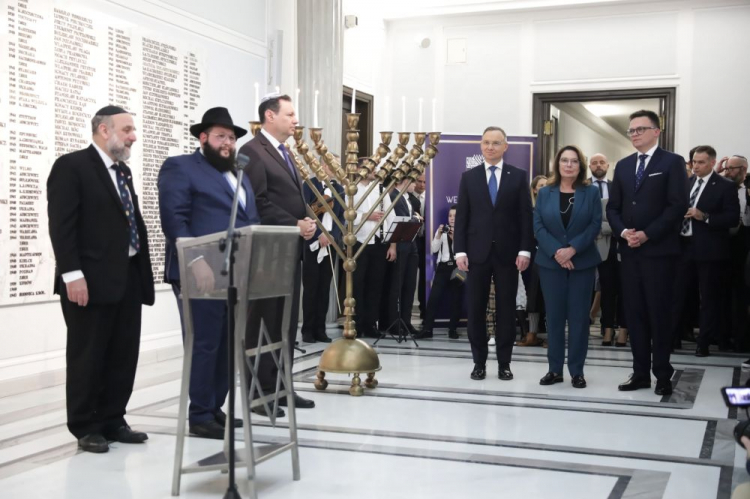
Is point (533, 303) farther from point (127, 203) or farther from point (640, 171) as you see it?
point (127, 203)

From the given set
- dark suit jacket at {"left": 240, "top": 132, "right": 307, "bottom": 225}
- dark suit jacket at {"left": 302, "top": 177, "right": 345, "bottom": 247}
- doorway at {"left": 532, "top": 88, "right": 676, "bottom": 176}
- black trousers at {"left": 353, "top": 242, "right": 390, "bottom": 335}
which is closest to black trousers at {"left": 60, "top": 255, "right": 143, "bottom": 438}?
dark suit jacket at {"left": 240, "top": 132, "right": 307, "bottom": 225}

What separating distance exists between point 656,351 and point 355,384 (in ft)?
5.72

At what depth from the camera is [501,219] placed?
5.30 metres

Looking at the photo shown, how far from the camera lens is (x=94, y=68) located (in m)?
5.58

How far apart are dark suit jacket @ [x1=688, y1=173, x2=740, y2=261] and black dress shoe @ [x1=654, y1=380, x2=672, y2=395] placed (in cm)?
212

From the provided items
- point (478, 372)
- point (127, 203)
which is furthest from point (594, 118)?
point (127, 203)

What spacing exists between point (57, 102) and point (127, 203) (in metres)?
1.78

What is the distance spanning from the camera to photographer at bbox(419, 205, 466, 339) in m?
7.74

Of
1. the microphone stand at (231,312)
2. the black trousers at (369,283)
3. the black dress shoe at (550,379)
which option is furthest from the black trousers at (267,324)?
the black trousers at (369,283)

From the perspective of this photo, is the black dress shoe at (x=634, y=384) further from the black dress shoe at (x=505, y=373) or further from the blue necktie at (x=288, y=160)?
the blue necktie at (x=288, y=160)

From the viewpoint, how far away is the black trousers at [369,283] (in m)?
7.46

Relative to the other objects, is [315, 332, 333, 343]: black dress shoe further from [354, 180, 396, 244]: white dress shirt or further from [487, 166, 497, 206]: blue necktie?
[487, 166, 497, 206]: blue necktie

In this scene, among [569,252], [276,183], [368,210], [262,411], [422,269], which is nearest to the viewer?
[262,411]

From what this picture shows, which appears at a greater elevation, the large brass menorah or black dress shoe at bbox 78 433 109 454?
the large brass menorah
